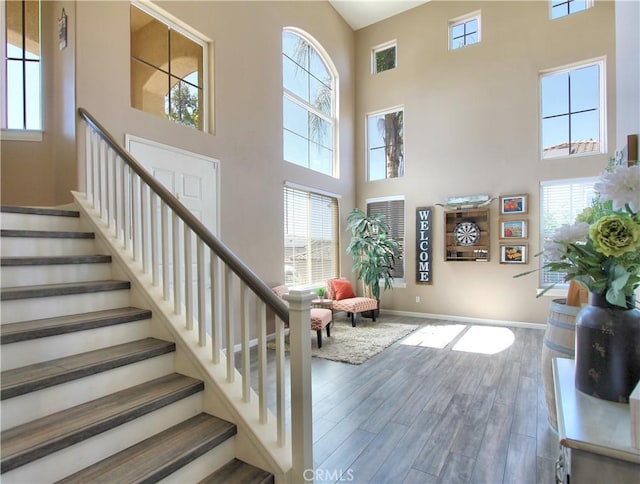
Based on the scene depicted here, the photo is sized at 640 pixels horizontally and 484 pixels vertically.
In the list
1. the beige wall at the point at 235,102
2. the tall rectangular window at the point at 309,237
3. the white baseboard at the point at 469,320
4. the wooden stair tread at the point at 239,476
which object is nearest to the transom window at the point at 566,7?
the beige wall at the point at 235,102

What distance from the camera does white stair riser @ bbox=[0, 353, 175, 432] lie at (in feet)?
4.63

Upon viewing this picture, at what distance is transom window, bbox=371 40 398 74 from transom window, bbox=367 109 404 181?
98 cm

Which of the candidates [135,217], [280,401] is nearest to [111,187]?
[135,217]

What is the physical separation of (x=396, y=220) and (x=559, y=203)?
8.98ft

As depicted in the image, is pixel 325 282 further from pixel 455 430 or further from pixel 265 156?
pixel 455 430

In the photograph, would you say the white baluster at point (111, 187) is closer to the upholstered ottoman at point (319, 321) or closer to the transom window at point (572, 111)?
the upholstered ottoman at point (319, 321)

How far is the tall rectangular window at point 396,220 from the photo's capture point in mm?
6695

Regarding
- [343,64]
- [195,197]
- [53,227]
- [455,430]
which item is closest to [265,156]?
[195,197]

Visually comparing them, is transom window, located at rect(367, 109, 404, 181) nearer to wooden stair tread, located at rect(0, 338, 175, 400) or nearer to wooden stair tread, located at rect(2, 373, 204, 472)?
wooden stair tread, located at rect(0, 338, 175, 400)

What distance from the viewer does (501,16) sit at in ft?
19.0

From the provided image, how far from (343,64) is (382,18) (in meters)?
1.28

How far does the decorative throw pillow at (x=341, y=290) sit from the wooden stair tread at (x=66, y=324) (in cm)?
399

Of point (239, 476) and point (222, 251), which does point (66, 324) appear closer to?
point (222, 251)

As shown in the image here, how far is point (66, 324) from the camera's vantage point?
70.0 inches
